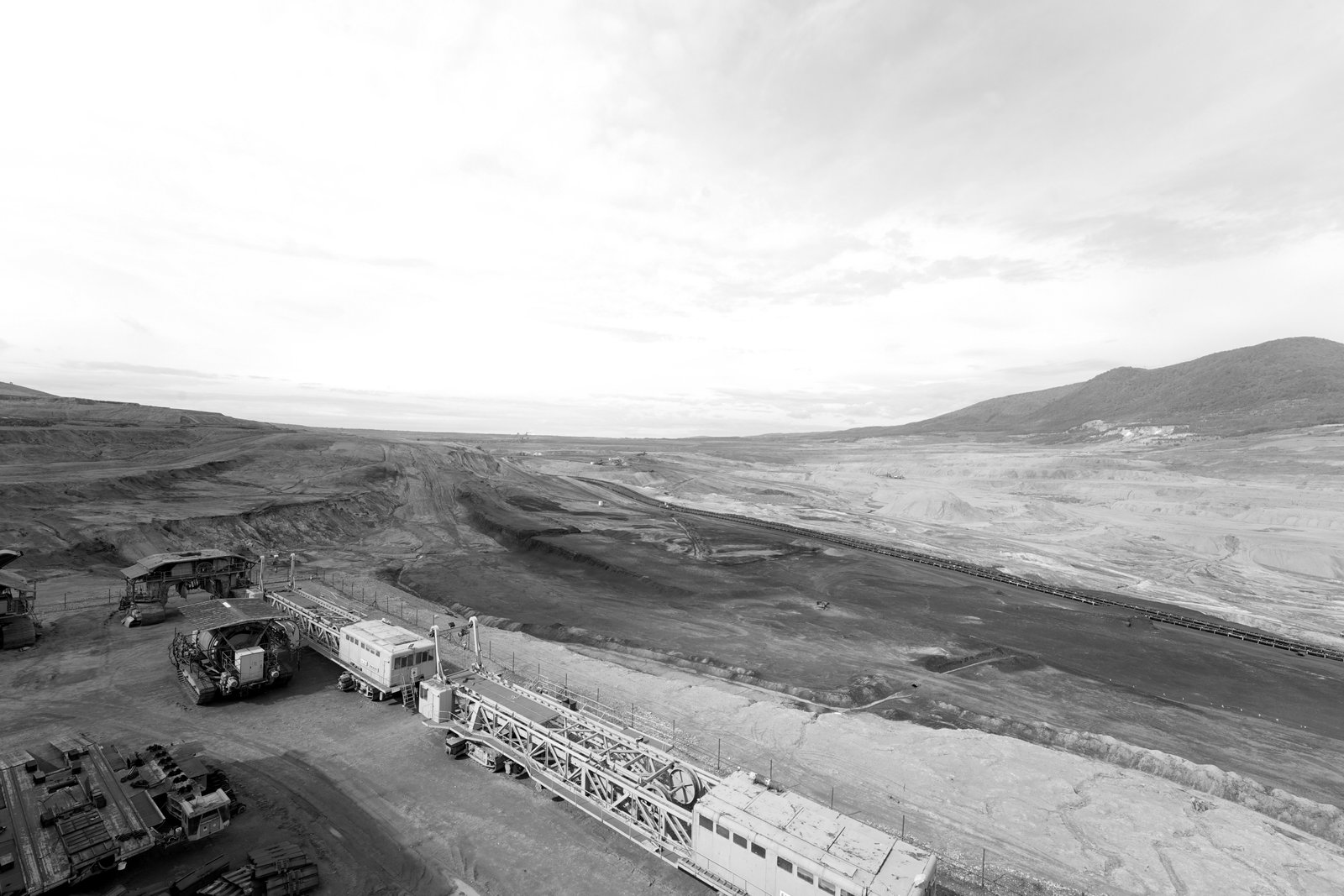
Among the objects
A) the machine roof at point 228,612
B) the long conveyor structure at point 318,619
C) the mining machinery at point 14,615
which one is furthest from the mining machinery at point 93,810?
the mining machinery at point 14,615

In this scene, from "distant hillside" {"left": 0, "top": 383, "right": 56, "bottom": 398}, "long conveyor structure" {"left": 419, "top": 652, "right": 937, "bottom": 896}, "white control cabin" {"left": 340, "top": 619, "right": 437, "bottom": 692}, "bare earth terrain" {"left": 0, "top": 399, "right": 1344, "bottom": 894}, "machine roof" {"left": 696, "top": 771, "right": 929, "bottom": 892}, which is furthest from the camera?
"distant hillside" {"left": 0, "top": 383, "right": 56, "bottom": 398}

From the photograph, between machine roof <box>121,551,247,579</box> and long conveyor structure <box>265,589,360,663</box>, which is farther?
machine roof <box>121,551,247,579</box>

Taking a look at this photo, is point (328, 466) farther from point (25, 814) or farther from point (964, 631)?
point (964, 631)

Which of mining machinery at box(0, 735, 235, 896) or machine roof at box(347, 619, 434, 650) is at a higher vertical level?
machine roof at box(347, 619, 434, 650)

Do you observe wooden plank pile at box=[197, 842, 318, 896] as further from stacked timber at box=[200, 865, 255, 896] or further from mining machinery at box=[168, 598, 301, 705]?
mining machinery at box=[168, 598, 301, 705]

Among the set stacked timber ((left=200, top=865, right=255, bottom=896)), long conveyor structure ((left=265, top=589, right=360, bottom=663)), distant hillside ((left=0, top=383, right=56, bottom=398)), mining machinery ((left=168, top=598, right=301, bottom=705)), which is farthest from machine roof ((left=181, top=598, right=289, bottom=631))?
distant hillside ((left=0, top=383, right=56, bottom=398))

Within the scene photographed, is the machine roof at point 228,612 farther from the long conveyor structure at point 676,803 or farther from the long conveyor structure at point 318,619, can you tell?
the long conveyor structure at point 676,803

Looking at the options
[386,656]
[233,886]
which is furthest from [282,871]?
[386,656]

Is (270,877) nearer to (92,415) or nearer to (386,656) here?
(386,656)
